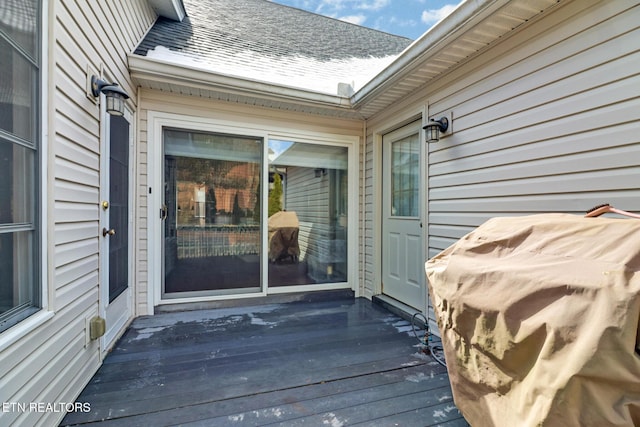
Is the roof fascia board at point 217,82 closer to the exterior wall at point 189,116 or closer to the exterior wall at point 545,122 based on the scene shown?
the exterior wall at point 189,116

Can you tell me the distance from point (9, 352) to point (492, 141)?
3049mm

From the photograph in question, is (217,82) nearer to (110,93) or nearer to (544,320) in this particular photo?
(110,93)

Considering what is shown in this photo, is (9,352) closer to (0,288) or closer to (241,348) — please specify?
Answer: (0,288)

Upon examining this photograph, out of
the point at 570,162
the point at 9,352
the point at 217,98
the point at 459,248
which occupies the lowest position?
the point at 9,352

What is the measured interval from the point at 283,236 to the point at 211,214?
935 mm

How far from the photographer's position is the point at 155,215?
318 centimetres

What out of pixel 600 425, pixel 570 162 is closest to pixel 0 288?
pixel 600 425

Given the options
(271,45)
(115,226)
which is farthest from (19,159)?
(271,45)

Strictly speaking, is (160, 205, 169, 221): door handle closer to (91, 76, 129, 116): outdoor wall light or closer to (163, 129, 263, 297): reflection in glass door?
(163, 129, 263, 297): reflection in glass door

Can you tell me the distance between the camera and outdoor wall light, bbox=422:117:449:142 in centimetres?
270

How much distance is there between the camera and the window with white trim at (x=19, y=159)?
1252mm

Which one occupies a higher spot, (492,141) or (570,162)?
(492,141)

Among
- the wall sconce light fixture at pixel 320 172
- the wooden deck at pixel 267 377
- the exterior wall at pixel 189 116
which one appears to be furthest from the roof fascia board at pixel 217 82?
the wooden deck at pixel 267 377

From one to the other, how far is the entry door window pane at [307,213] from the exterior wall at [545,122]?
1455 millimetres
